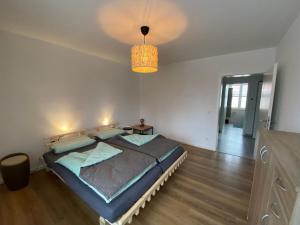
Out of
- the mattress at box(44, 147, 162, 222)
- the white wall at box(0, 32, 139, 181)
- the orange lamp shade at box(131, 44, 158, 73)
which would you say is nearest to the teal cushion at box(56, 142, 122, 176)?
the mattress at box(44, 147, 162, 222)

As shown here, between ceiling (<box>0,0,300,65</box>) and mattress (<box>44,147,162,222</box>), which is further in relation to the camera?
ceiling (<box>0,0,300,65</box>)

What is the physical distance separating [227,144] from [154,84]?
2.95 meters

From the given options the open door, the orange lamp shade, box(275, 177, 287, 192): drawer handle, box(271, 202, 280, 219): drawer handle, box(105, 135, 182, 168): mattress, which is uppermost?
the orange lamp shade

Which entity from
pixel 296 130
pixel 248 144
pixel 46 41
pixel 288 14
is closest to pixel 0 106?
pixel 46 41

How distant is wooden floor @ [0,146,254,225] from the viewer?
166 centimetres

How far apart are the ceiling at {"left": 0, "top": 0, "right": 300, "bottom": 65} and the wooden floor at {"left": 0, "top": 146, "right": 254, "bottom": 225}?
2.46 m

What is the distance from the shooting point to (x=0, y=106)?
7.18 feet

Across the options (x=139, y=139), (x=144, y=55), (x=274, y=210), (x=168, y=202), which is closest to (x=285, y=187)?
(x=274, y=210)

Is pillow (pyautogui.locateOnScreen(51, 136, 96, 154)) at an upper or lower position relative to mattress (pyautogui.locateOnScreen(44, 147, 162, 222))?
upper

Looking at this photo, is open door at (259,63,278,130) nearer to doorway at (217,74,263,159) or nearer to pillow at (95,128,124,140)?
doorway at (217,74,263,159)

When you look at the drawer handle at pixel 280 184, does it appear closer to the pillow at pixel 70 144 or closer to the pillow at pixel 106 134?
the pillow at pixel 70 144

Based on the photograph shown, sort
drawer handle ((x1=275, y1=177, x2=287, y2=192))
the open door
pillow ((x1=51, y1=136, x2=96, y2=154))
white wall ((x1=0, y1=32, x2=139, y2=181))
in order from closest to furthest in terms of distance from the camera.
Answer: drawer handle ((x1=275, y1=177, x2=287, y2=192))
the open door
white wall ((x1=0, y1=32, x2=139, y2=181))
pillow ((x1=51, y1=136, x2=96, y2=154))

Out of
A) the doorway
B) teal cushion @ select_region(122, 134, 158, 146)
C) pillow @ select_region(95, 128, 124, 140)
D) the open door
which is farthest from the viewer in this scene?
the doorway

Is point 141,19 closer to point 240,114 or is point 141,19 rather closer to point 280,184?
point 280,184
